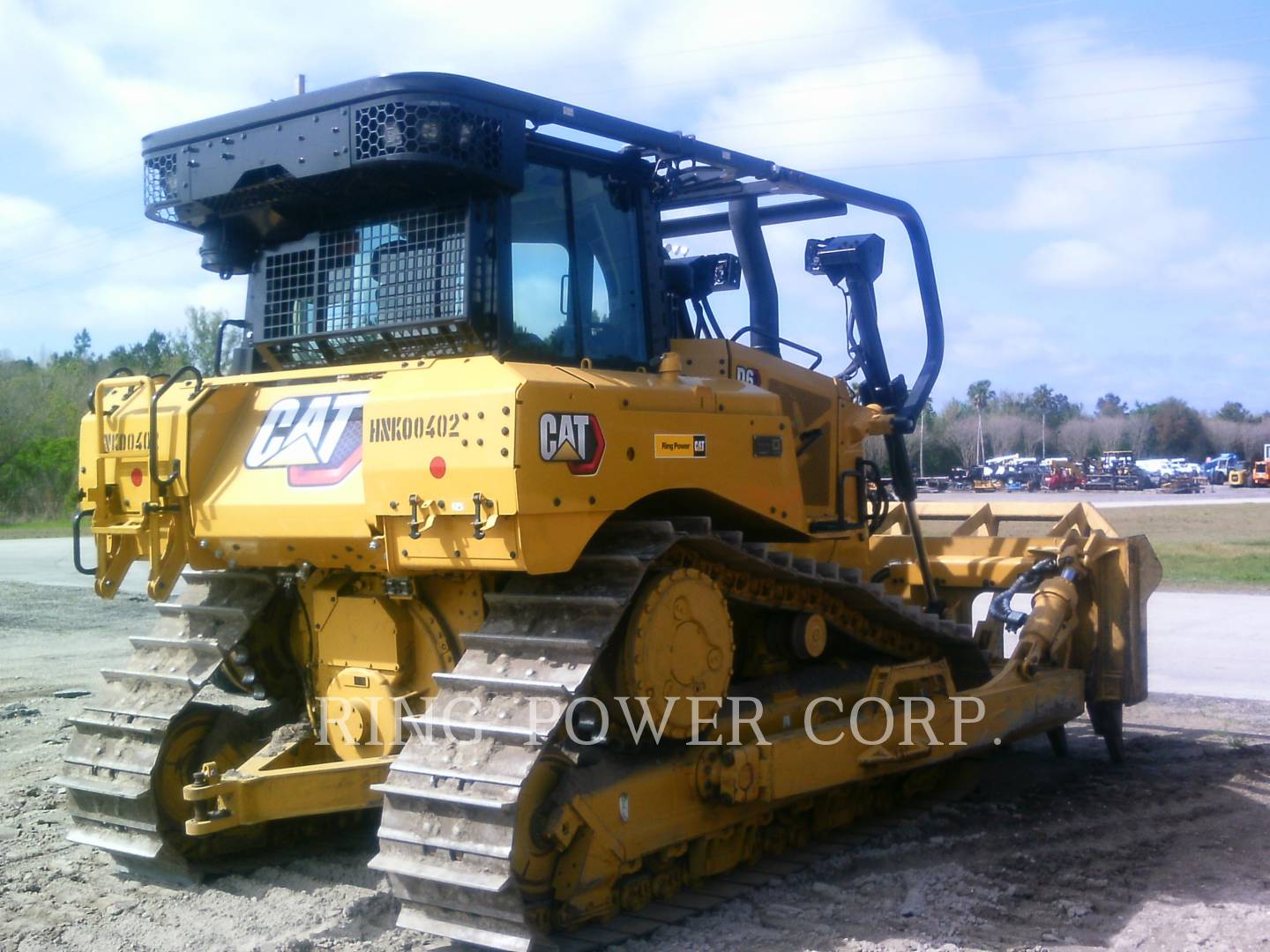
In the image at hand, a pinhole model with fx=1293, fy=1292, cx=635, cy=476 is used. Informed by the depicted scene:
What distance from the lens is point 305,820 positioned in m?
6.43

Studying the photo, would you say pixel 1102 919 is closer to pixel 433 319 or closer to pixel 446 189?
pixel 433 319

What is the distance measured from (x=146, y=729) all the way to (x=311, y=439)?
1552 mm

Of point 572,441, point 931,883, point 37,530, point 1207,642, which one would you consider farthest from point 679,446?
point 37,530

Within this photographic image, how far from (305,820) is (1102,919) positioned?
373 centimetres

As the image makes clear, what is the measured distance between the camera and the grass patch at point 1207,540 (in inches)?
754

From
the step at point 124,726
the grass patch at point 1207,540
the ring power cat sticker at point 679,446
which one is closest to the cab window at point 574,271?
the ring power cat sticker at point 679,446

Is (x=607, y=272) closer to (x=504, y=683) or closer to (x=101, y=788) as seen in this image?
(x=504, y=683)

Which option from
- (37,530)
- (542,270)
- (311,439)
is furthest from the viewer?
(37,530)

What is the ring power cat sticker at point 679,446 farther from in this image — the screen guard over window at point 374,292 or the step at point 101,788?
the step at point 101,788

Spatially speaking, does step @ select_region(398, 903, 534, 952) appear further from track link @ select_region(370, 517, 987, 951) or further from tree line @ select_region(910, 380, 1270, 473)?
tree line @ select_region(910, 380, 1270, 473)

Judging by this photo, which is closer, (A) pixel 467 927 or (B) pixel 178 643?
(A) pixel 467 927

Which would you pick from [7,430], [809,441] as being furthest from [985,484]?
[809,441]

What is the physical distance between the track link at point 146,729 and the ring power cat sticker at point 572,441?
2091 millimetres

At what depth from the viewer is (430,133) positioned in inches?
199
